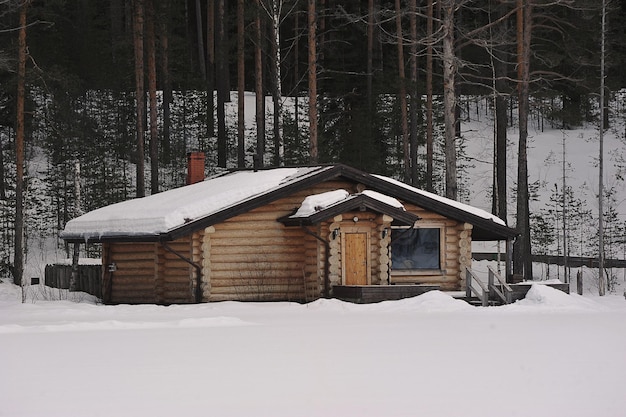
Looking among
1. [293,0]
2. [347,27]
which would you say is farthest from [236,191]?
[347,27]

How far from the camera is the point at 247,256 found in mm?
27328

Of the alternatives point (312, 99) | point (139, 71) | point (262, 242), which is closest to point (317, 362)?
point (262, 242)

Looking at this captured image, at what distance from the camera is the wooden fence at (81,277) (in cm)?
3148

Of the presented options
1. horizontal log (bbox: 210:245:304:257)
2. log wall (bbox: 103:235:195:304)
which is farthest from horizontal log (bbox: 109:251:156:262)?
horizontal log (bbox: 210:245:304:257)

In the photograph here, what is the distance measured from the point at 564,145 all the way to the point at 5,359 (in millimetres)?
41773

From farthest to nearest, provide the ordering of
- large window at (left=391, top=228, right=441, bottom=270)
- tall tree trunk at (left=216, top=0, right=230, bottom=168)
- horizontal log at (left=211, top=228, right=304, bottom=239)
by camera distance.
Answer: tall tree trunk at (left=216, top=0, right=230, bottom=168) < large window at (left=391, top=228, right=441, bottom=270) < horizontal log at (left=211, top=228, right=304, bottom=239)

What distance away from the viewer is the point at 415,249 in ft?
94.7

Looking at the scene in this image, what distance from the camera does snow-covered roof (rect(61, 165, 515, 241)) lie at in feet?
86.6

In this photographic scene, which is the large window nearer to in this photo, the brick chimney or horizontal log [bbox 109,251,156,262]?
horizontal log [bbox 109,251,156,262]

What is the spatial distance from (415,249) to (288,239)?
149 inches

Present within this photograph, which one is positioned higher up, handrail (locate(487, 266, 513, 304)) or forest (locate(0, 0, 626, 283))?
forest (locate(0, 0, 626, 283))

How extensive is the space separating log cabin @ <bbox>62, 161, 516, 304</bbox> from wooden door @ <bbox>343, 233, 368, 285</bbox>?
1.1 inches

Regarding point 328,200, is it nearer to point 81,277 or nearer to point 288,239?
point 288,239

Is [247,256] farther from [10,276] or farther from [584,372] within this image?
[584,372]
